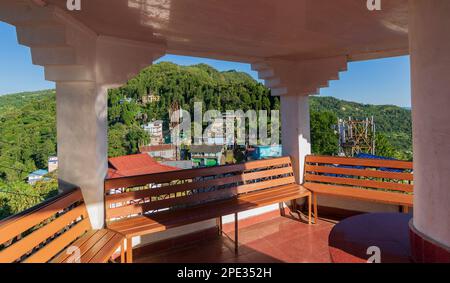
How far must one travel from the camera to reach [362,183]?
4133 mm

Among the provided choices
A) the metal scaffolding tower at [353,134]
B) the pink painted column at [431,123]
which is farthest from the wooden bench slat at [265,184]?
the metal scaffolding tower at [353,134]

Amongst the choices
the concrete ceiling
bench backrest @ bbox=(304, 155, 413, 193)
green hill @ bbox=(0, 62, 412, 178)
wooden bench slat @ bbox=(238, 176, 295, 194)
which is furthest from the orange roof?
the concrete ceiling

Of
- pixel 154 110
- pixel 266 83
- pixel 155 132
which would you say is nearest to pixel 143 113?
pixel 154 110

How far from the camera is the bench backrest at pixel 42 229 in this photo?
1.78 m

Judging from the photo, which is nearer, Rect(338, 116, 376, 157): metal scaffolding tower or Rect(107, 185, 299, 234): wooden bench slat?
Rect(107, 185, 299, 234): wooden bench slat

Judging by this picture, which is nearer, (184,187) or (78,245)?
(78,245)

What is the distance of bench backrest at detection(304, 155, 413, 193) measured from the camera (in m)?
3.85

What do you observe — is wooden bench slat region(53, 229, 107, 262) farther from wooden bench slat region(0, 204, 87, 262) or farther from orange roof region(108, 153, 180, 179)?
orange roof region(108, 153, 180, 179)

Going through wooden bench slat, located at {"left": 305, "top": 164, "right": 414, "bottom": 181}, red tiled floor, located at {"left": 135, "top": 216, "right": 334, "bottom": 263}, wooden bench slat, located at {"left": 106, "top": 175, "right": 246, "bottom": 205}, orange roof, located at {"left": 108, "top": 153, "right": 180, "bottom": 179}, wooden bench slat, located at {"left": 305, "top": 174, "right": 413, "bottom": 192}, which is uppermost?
wooden bench slat, located at {"left": 305, "top": 164, "right": 414, "bottom": 181}

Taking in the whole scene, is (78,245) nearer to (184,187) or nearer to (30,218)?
(30,218)

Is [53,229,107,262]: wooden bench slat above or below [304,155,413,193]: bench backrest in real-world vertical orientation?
below

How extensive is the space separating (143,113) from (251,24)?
17.7m

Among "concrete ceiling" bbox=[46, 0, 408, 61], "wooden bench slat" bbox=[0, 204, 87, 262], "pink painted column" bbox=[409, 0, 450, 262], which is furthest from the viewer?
"concrete ceiling" bbox=[46, 0, 408, 61]
